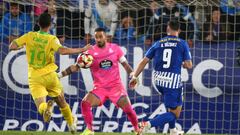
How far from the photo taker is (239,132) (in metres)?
17.1

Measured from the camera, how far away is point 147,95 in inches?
678

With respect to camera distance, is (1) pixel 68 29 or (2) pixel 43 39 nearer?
(2) pixel 43 39

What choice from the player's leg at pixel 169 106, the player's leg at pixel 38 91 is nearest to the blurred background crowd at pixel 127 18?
the player's leg at pixel 38 91

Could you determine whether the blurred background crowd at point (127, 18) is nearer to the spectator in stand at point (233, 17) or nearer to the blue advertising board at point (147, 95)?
the spectator in stand at point (233, 17)

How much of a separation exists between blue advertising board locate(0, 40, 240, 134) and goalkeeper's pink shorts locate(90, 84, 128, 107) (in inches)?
101

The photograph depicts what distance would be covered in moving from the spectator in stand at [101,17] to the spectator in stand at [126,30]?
12 centimetres

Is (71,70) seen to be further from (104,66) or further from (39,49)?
(39,49)

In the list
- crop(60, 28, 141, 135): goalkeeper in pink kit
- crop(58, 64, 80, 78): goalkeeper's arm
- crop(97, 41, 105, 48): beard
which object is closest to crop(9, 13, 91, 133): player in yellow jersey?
crop(58, 64, 80, 78): goalkeeper's arm

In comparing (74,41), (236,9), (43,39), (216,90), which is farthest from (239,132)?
(43,39)

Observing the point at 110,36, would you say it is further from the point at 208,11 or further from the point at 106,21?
the point at 208,11

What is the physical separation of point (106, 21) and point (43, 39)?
3.96m

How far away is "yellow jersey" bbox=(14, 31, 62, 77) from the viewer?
13.8 metres

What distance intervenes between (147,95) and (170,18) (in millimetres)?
1625

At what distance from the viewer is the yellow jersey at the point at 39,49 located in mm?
13750
